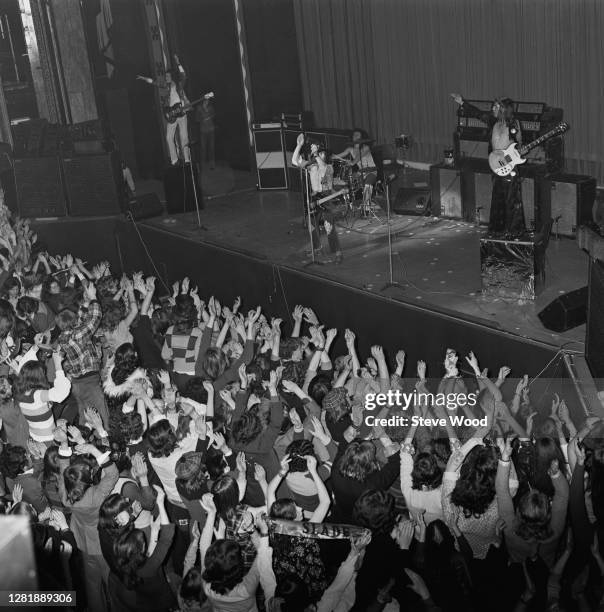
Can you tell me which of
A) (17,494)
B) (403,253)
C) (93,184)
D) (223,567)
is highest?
(93,184)

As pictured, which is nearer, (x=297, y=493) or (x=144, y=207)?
(x=297, y=493)

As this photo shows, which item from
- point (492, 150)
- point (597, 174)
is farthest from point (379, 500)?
point (597, 174)

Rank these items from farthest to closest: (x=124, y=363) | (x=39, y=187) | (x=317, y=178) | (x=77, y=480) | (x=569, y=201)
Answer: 1. (x=39, y=187)
2. (x=317, y=178)
3. (x=569, y=201)
4. (x=124, y=363)
5. (x=77, y=480)

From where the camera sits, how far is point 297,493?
4.23m

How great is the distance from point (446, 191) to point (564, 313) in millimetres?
3376

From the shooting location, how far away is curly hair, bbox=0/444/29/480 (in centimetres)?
461

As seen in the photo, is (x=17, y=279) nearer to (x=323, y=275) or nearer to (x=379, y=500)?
(x=323, y=275)

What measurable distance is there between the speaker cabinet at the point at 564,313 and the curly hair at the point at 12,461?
3.76m

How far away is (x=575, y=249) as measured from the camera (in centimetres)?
814

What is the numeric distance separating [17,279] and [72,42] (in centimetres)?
589

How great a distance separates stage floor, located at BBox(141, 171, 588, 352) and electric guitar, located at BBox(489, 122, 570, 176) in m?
0.98

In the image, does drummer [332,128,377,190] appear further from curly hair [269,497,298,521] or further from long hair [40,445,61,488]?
curly hair [269,497,298,521]

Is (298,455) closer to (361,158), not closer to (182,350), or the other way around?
(182,350)

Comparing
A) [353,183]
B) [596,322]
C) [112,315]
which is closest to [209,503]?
[596,322]
